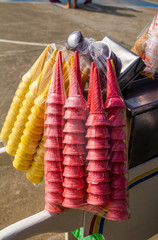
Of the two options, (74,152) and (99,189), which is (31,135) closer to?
(74,152)

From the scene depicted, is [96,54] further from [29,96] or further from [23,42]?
[23,42]

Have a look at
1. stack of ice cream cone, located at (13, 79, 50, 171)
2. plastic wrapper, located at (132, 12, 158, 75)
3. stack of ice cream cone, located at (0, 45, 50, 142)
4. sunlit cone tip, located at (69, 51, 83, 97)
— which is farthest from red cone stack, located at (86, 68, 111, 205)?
plastic wrapper, located at (132, 12, 158, 75)

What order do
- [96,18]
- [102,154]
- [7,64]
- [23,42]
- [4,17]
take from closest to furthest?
[102,154]
[7,64]
[23,42]
[4,17]
[96,18]

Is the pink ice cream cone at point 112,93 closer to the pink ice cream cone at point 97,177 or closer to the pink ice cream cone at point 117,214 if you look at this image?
the pink ice cream cone at point 97,177

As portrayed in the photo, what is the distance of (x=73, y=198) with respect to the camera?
4.17 feet

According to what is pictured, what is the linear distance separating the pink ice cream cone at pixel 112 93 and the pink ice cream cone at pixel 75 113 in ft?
0.44

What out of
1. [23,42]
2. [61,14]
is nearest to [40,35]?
[23,42]

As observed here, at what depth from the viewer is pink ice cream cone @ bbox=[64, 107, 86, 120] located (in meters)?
1.27

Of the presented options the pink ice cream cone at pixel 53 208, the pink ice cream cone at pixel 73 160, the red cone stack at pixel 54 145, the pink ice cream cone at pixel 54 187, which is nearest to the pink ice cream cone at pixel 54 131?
the red cone stack at pixel 54 145

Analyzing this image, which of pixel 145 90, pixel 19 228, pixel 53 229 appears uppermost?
pixel 145 90

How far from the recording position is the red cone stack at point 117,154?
1.31m

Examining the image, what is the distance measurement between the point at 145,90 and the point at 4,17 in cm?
760

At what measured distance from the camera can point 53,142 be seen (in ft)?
4.31

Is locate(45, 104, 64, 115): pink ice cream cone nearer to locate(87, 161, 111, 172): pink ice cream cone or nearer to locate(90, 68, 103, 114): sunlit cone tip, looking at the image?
locate(90, 68, 103, 114): sunlit cone tip
